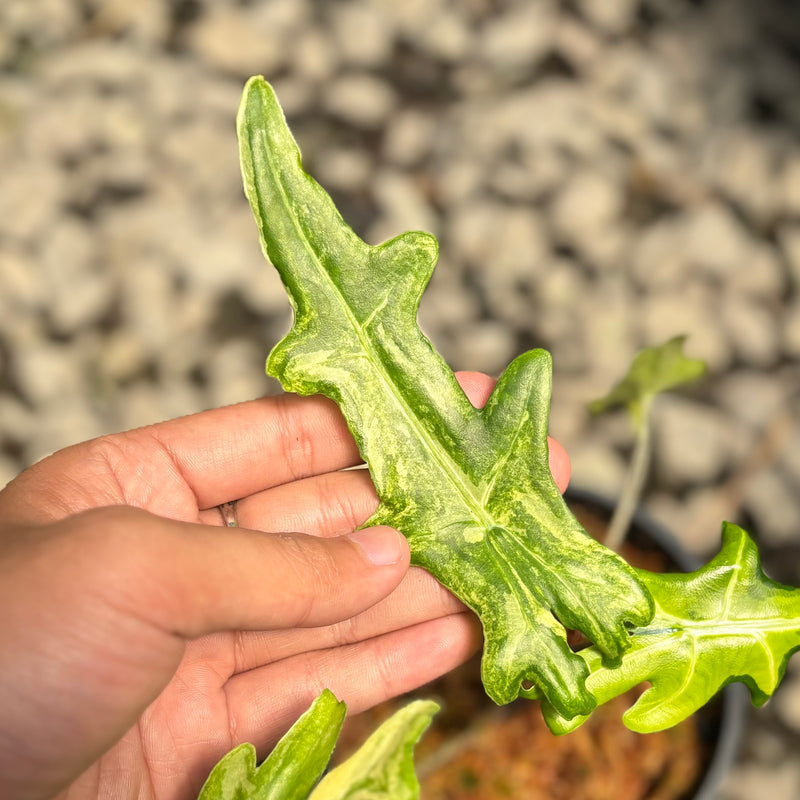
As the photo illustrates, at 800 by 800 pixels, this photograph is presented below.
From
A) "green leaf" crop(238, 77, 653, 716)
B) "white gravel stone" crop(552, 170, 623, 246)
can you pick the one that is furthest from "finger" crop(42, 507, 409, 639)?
"white gravel stone" crop(552, 170, 623, 246)

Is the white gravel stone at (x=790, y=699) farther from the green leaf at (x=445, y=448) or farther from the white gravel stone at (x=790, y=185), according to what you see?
the white gravel stone at (x=790, y=185)

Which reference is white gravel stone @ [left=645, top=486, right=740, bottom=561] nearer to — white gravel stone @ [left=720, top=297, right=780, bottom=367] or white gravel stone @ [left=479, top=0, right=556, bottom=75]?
white gravel stone @ [left=720, top=297, right=780, bottom=367]

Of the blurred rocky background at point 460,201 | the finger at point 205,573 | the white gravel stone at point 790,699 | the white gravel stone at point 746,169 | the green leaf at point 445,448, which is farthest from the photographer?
the white gravel stone at point 746,169

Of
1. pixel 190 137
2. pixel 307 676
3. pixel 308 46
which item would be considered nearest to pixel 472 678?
pixel 307 676

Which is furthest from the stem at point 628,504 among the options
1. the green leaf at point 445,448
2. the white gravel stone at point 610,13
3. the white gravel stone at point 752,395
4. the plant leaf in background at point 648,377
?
the white gravel stone at point 610,13

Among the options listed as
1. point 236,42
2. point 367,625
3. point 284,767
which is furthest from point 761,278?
point 284,767
